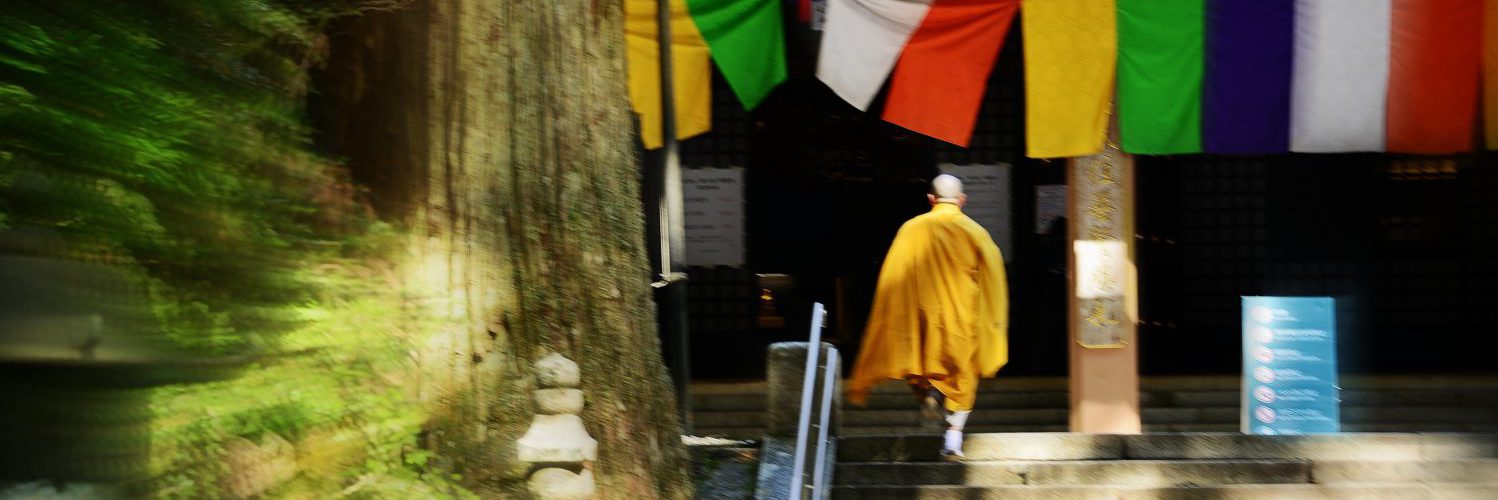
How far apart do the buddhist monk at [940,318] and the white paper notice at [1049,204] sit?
378 centimetres

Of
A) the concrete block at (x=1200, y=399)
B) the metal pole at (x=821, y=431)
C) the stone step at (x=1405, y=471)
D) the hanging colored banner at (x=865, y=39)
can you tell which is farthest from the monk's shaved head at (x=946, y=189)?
the concrete block at (x=1200, y=399)

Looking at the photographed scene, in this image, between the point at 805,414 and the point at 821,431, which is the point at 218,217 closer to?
the point at 805,414

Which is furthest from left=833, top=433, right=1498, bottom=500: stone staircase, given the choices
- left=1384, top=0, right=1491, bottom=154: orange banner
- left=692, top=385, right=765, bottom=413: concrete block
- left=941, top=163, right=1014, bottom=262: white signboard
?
left=941, top=163, right=1014, bottom=262: white signboard

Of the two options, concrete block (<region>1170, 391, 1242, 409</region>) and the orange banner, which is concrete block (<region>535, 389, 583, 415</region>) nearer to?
the orange banner

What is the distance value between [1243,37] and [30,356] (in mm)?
9339

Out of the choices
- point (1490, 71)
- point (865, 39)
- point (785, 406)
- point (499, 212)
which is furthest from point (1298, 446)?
point (499, 212)

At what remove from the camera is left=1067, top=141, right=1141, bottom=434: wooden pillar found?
12.2m

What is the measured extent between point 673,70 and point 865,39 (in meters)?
1.45

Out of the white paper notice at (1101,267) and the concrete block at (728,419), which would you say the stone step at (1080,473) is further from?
the concrete block at (728,419)

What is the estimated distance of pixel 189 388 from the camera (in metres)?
6.63

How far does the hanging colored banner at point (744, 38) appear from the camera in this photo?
1199 centimetres

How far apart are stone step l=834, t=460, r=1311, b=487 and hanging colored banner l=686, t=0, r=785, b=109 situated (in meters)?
3.08

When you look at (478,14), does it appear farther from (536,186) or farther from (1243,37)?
(1243,37)

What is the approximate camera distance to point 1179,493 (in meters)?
10.3
